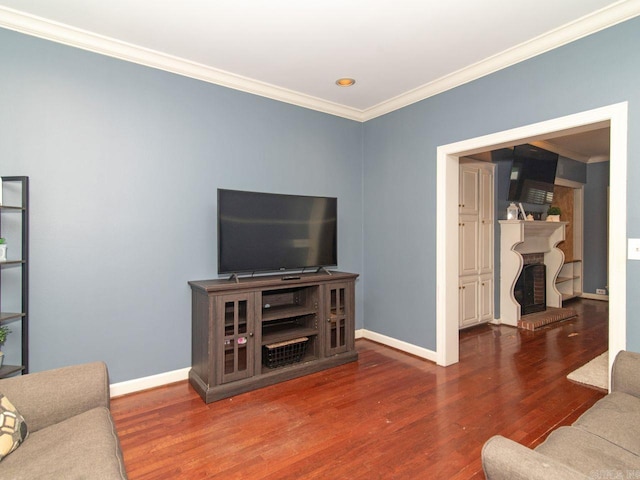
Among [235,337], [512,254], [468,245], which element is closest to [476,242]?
[468,245]

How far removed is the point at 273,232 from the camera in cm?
321

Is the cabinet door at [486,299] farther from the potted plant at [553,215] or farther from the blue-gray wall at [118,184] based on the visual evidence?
the blue-gray wall at [118,184]

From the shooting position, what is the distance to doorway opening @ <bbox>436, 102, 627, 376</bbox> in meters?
2.24

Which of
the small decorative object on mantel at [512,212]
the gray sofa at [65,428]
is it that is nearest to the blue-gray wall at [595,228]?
the small decorative object on mantel at [512,212]

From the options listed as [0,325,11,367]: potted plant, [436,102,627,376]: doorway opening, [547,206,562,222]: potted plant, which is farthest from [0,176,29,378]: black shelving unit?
[547,206,562,222]: potted plant

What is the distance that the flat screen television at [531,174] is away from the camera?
4.95 meters

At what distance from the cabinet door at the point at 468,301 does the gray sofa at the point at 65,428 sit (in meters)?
4.04

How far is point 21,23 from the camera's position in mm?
2348

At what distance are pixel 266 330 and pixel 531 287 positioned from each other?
414cm

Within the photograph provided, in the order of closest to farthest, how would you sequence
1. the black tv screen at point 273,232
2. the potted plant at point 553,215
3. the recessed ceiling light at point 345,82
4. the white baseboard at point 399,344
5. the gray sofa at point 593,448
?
1. the gray sofa at point 593,448
2. the black tv screen at point 273,232
3. the recessed ceiling light at point 345,82
4. the white baseboard at point 399,344
5. the potted plant at point 553,215

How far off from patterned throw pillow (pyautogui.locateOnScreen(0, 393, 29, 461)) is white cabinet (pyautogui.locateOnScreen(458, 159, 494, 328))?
4326mm

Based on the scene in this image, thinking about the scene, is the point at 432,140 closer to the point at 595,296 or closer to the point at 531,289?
the point at 531,289

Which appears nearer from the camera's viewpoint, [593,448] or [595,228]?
[593,448]

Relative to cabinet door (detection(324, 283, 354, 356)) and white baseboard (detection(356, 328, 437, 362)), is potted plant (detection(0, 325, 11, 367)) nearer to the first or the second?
cabinet door (detection(324, 283, 354, 356))
